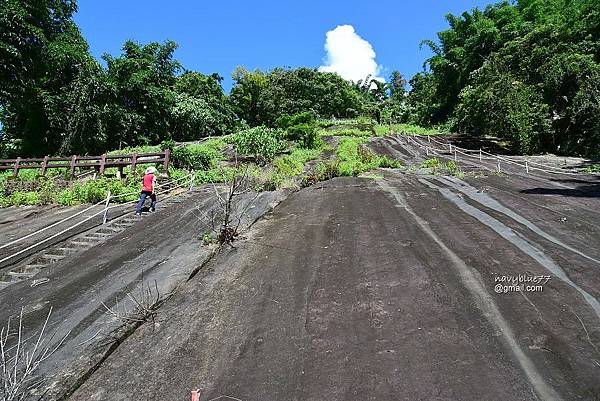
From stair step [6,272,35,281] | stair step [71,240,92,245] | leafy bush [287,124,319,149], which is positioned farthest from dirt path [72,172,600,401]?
leafy bush [287,124,319,149]

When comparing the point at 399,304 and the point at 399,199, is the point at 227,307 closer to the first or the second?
the point at 399,304

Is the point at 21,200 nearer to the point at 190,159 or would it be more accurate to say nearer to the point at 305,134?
the point at 190,159

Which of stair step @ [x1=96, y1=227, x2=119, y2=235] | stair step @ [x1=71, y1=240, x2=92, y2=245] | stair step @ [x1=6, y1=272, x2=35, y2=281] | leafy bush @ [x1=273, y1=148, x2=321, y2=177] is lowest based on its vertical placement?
stair step @ [x1=6, y1=272, x2=35, y2=281]

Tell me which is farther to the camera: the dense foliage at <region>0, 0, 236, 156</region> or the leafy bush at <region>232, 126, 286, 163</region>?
the dense foliage at <region>0, 0, 236, 156</region>

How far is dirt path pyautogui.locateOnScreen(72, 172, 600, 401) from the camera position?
4.30 meters

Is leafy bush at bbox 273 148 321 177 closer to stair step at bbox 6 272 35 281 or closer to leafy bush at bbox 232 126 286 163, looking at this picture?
leafy bush at bbox 232 126 286 163

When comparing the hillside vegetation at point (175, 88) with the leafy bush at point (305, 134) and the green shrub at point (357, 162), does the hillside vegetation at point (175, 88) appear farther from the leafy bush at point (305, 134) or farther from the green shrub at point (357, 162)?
the green shrub at point (357, 162)

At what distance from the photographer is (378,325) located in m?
5.38

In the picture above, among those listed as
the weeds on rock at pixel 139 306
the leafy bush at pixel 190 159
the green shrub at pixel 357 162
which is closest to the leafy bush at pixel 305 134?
the green shrub at pixel 357 162

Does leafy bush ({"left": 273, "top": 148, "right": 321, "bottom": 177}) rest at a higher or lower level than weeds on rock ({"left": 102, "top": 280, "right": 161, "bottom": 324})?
higher

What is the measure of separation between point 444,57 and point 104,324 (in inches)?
2122

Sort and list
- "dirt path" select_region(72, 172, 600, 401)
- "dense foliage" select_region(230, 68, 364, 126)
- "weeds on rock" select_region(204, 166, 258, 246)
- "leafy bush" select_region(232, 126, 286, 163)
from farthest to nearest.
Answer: "dense foliage" select_region(230, 68, 364, 126), "leafy bush" select_region(232, 126, 286, 163), "weeds on rock" select_region(204, 166, 258, 246), "dirt path" select_region(72, 172, 600, 401)

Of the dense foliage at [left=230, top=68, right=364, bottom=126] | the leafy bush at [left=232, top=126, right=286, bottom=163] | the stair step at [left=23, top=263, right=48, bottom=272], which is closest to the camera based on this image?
the stair step at [left=23, top=263, right=48, bottom=272]

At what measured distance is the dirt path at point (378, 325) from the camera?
169 inches
